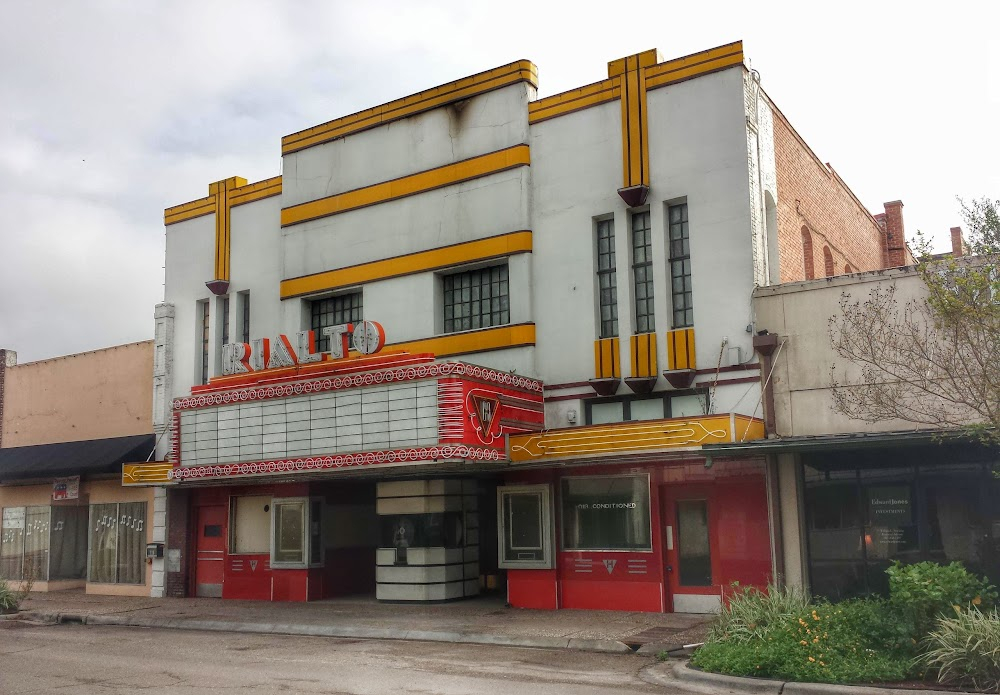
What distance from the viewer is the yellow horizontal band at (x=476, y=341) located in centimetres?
2258

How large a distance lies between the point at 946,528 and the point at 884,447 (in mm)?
1870

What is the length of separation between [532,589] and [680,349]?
6.07 m

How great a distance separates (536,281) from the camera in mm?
22688

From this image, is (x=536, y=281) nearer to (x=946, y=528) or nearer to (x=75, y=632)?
(x=946, y=528)

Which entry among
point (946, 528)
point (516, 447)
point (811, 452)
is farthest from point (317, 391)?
point (946, 528)

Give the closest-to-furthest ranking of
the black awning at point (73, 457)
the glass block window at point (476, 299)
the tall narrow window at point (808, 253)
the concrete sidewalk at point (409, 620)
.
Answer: the concrete sidewalk at point (409, 620), the glass block window at point (476, 299), the tall narrow window at point (808, 253), the black awning at point (73, 457)

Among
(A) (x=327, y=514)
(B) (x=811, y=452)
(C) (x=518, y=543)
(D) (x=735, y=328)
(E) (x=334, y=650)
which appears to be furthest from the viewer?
(A) (x=327, y=514)

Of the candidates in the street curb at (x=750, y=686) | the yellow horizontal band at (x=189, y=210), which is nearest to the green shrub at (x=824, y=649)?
the street curb at (x=750, y=686)

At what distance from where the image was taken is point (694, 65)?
20.9 metres

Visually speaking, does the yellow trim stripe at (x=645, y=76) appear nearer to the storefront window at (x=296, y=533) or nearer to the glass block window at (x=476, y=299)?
the glass block window at (x=476, y=299)

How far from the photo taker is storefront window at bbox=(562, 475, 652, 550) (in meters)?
20.2

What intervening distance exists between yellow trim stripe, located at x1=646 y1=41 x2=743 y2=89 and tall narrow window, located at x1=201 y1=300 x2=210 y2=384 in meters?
14.8

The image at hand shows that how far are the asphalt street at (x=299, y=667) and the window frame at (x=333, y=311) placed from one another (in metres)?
9.02

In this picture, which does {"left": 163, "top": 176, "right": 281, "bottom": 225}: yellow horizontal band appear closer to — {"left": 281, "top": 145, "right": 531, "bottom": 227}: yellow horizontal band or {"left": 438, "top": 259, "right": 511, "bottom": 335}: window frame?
{"left": 281, "top": 145, "right": 531, "bottom": 227}: yellow horizontal band
